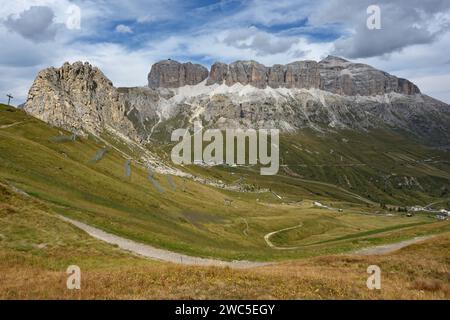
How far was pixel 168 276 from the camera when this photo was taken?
25.2m

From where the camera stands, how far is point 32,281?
950 inches

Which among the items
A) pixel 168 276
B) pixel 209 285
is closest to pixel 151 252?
pixel 168 276

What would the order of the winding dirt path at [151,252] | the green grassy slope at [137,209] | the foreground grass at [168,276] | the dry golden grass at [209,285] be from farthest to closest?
the green grassy slope at [137,209]
the winding dirt path at [151,252]
the foreground grass at [168,276]
the dry golden grass at [209,285]

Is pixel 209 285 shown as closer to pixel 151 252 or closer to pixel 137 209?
pixel 151 252

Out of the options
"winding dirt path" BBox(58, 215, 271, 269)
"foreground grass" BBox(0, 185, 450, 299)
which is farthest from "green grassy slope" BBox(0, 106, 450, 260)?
"foreground grass" BBox(0, 185, 450, 299)

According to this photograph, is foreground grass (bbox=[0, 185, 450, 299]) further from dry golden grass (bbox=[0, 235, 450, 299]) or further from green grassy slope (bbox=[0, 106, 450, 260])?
green grassy slope (bbox=[0, 106, 450, 260])

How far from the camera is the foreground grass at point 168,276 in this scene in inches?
846

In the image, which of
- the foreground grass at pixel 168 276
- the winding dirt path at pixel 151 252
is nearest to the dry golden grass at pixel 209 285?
the foreground grass at pixel 168 276

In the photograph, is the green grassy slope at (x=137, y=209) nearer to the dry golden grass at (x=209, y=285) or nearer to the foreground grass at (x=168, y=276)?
the foreground grass at (x=168, y=276)

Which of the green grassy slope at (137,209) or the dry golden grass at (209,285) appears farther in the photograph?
the green grassy slope at (137,209)

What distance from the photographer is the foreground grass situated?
21484 millimetres
